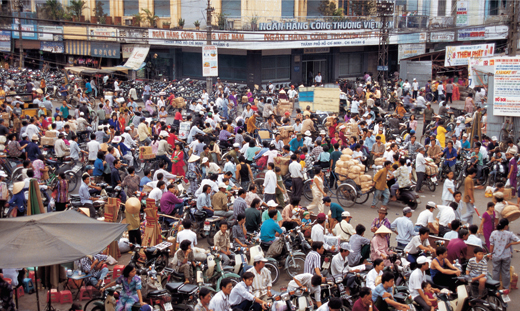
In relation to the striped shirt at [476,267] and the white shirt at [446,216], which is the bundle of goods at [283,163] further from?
the striped shirt at [476,267]

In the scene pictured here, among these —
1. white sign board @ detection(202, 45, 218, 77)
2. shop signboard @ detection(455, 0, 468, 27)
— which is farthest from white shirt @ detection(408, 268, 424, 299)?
shop signboard @ detection(455, 0, 468, 27)

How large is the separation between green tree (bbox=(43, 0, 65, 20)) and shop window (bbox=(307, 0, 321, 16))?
791 inches

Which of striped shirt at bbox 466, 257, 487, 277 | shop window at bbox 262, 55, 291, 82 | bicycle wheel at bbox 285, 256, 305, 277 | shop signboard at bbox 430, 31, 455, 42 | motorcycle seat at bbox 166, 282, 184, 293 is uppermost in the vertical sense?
shop signboard at bbox 430, 31, 455, 42

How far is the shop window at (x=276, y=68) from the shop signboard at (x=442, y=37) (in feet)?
36.3

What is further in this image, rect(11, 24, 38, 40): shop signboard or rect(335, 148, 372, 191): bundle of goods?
rect(11, 24, 38, 40): shop signboard

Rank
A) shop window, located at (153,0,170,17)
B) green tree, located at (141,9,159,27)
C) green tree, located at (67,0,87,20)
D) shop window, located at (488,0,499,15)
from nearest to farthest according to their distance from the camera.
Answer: green tree, located at (141,9,159,27), shop window, located at (153,0,170,17), shop window, located at (488,0,499,15), green tree, located at (67,0,87,20)

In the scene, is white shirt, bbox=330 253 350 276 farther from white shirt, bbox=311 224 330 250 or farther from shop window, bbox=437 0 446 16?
shop window, bbox=437 0 446 16

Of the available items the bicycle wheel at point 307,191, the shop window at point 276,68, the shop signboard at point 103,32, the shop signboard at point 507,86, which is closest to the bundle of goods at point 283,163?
the bicycle wheel at point 307,191

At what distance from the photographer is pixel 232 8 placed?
37.0 meters

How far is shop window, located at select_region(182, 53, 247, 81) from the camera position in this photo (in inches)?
1390

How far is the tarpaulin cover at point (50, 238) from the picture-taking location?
7215mm

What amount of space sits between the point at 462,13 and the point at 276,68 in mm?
16687

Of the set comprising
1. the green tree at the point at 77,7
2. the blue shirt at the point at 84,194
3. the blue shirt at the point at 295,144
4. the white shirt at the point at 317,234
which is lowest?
the white shirt at the point at 317,234

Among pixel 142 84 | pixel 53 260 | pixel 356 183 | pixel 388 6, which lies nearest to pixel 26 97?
pixel 142 84
